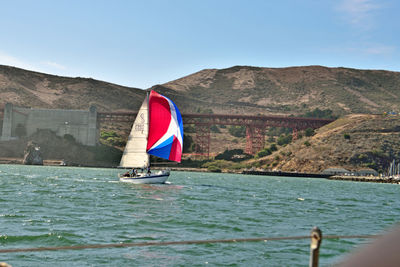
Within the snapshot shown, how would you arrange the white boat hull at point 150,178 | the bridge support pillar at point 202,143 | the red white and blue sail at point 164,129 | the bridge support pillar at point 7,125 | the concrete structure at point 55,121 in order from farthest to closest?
the bridge support pillar at point 202,143 < the concrete structure at point 55,121 < the bridge support pillar at point 7,125 < the white boat hull at point 150,178 < the red white and blue sail at point 164,129

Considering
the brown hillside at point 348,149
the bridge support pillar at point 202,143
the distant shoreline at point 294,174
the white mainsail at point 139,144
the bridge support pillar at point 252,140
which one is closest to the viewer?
the white mainsail at point 139,144

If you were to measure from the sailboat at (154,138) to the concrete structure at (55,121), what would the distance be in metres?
81.6

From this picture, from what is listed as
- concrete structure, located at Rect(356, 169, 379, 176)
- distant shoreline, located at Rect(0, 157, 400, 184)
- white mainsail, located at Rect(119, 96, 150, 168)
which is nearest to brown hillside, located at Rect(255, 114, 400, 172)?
concrete structure, located at Rect(356, 169, 379, 176)

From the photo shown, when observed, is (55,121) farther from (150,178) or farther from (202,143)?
(150,178)

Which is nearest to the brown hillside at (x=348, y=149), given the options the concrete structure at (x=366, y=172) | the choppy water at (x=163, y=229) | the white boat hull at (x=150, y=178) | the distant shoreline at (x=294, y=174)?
the concrete structure at (x=366, y=172)

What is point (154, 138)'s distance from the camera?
41.9 m

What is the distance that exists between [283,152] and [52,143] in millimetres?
56923

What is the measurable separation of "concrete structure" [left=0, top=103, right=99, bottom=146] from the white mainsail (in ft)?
266

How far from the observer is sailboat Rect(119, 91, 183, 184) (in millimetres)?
40969

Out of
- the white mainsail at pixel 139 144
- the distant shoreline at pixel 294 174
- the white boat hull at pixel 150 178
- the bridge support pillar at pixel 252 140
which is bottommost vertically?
the distant shoreline at pixel 294 174

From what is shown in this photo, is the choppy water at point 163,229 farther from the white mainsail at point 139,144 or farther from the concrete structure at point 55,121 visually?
the concrete structure at point 55,121

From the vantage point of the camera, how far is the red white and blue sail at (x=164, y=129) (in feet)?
134

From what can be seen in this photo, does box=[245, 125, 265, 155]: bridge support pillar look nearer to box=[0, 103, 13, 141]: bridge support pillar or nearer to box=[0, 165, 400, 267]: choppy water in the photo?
box=[0, 103, 13, 141]: bridge support pillar

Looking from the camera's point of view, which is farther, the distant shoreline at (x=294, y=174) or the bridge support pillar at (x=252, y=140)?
the bridge support pillar at (x=252, y=140)
